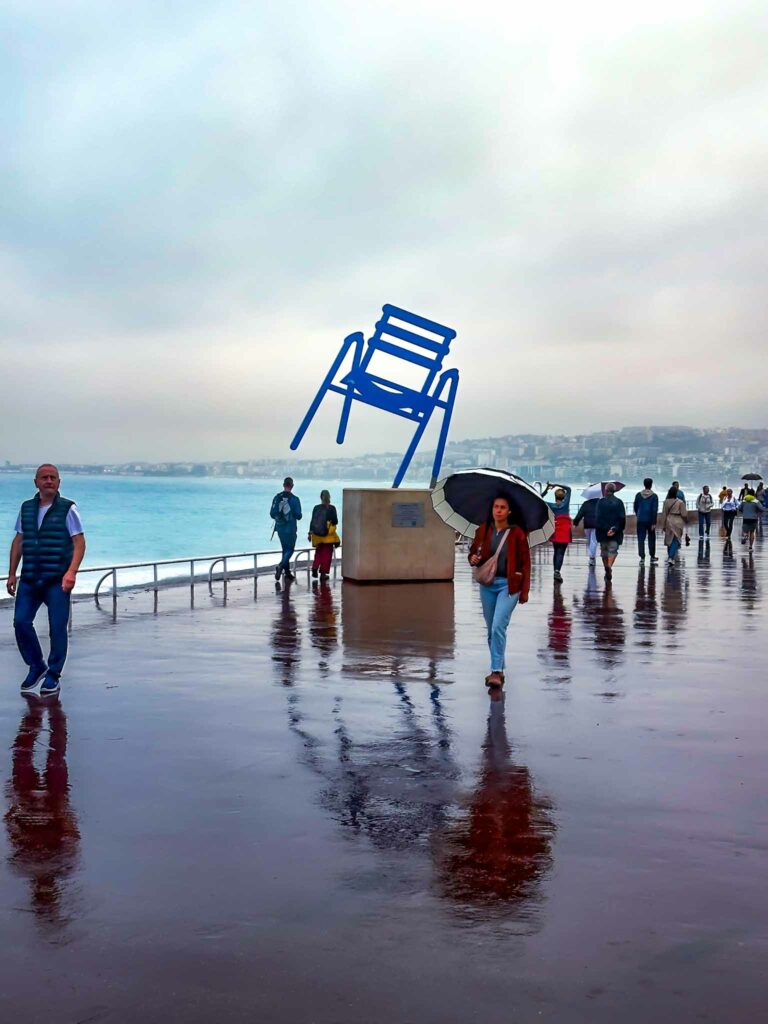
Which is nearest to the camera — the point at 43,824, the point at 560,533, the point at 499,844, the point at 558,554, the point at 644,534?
the point at 499,844

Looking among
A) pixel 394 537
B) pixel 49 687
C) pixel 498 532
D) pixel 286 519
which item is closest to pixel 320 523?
pixel 286 519

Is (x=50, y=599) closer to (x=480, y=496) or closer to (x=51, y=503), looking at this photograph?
(x=51, y=503)

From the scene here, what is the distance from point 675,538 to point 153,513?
11979cm

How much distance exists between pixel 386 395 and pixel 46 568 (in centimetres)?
1191

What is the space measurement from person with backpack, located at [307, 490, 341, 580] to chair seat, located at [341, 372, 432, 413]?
1.88 meters

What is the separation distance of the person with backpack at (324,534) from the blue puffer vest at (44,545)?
1103 centimetres

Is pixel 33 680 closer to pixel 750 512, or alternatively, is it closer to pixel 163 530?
pixel 750 512

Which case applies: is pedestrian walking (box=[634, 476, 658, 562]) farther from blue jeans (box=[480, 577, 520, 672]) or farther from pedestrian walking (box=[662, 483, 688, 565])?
blue jeans (box=[480, 577, 520, 672])

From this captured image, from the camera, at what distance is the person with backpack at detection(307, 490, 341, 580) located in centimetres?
2094

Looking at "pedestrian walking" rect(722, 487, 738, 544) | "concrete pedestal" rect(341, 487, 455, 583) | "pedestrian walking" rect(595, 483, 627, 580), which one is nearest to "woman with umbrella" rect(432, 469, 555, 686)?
"concrete pedestal" rect(341, 487, 455, 583)

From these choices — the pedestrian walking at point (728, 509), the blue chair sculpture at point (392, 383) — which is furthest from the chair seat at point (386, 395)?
the pedestrian walking at point (728, 509)

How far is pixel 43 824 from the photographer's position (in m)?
5.93

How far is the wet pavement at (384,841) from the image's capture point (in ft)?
13.3

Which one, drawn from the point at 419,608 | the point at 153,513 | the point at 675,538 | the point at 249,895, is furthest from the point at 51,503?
the point at 153,513
